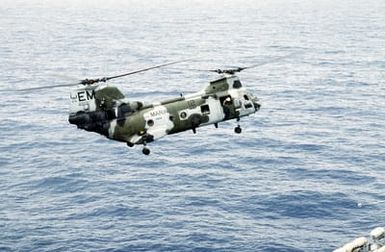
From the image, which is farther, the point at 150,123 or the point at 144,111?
the point at 144,111

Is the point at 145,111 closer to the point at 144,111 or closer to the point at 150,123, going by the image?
the point at 144,111

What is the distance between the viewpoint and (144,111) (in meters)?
40.7

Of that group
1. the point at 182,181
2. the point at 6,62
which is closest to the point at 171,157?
the point at 182,181

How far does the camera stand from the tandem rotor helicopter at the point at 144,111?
1560 inches

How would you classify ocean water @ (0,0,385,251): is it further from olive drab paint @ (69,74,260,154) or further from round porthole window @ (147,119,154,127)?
round porthole window @ (147,119,154,127)

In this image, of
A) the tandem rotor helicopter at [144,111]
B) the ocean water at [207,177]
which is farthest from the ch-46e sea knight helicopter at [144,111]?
the ocean water at [207,177]

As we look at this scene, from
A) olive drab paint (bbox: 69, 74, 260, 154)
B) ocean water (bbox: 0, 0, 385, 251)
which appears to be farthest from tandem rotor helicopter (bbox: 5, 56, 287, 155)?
ocean water (bbox: 0, 0, 385, 251)

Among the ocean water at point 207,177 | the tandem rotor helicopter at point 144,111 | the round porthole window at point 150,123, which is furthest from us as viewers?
the ocean water at point 207,177

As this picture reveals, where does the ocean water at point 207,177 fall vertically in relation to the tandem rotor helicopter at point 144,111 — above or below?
below

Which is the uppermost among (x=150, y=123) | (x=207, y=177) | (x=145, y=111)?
(x=145, y=111)

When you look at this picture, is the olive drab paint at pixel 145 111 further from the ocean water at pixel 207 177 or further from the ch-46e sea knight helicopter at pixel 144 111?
the ocean water at pixel 207 177

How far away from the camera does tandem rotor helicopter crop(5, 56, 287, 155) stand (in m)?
39.6

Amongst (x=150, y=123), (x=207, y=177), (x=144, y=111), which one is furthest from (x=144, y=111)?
(x=207, y=177)

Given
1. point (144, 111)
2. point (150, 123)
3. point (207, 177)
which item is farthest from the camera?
point (207, 177)
